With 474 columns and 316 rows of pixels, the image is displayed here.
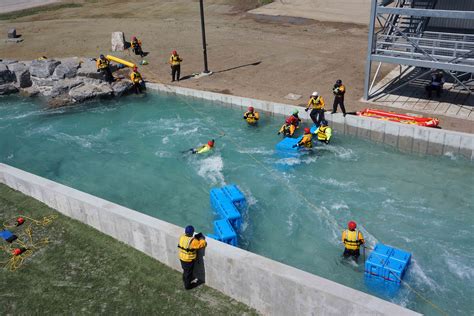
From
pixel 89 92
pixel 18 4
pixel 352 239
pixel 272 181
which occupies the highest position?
pixel 18 4

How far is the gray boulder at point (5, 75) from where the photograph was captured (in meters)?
23.2

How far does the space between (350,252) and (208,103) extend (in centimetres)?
1152

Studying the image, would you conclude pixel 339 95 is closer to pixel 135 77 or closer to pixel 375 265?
pixel 375 265

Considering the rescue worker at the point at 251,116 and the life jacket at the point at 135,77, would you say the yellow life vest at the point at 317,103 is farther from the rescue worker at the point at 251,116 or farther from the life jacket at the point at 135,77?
the life jacket at the point at 135,77

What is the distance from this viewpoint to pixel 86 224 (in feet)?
37.0

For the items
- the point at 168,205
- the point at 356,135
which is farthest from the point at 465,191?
the point at 168,205

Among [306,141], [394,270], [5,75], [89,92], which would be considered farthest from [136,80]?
[394,270]

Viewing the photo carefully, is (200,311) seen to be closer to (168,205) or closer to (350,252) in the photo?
(350,252)

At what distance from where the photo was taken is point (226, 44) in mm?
27641

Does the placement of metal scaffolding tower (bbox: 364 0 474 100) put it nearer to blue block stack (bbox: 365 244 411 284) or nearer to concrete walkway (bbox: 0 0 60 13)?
blue block stack (bbox: 365 244 411 284)

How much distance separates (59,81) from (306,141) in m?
13.7

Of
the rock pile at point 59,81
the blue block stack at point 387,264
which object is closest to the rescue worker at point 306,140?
the blue block stack at point 387,264

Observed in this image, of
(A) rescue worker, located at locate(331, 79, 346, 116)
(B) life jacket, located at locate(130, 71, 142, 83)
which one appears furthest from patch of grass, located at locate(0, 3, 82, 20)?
(A) rescue worker, located at locate(331, 79, 346, 116)

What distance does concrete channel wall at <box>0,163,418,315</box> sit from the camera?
24.6ft
